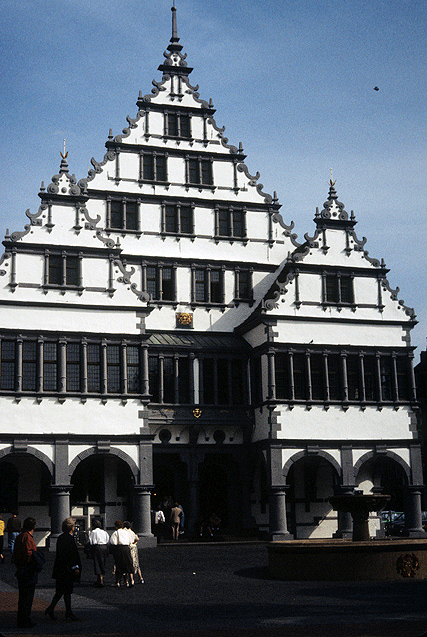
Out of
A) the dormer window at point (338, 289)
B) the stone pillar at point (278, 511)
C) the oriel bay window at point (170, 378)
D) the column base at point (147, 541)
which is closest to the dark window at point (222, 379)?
the oriel bay window at point (170, 378)

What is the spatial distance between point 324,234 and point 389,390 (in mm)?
8161

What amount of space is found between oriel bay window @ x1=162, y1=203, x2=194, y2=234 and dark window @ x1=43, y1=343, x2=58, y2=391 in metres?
8.82

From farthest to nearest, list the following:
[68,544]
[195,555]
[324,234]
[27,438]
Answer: [324,234], [27,438], [195,555], [68,544]

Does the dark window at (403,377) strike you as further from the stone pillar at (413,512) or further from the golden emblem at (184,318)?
the golden emblem at (184,318)

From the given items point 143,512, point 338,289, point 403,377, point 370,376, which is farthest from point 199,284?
point 143,512

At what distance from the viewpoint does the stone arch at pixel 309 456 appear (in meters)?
41.0

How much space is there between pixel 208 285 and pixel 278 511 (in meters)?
11.3

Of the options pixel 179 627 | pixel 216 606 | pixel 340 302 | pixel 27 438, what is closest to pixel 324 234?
pixel 340 302

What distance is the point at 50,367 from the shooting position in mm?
39125

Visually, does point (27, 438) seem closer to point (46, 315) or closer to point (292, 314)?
point (46, 315)

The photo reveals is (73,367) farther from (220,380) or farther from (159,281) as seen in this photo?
(220,380)

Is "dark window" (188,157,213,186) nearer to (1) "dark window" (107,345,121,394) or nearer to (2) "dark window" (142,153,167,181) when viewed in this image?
(2) "dark window" (142,153,167,181)

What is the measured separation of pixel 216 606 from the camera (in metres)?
18.9

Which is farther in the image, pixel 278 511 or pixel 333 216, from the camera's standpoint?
pixel 333 216
